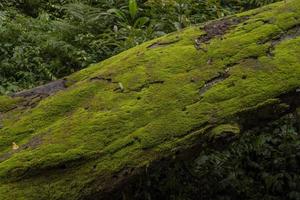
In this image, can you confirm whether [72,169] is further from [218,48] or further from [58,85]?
[218,48]

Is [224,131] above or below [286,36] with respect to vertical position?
below

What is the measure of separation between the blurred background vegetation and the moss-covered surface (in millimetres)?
1903

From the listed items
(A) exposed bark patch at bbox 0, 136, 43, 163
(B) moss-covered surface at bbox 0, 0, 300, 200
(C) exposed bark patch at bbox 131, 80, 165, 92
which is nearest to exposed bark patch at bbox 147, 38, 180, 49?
(B) moss-covered surface at bbox 0, 0, 300, 200

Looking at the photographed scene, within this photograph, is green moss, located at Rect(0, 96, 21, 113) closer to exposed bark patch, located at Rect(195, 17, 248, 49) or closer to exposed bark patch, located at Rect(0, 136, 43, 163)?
exposed bark patch, located at Rect(0, 136, 43, 163)

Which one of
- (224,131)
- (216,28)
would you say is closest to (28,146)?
(224,131)

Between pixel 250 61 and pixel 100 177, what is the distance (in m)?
1.56

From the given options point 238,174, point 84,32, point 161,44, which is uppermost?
point 161,44

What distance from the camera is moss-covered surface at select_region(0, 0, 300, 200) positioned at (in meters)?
2.69

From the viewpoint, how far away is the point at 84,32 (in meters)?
6.43

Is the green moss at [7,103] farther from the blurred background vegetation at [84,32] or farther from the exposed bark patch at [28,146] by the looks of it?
the blurred background vegetation at [84,32]

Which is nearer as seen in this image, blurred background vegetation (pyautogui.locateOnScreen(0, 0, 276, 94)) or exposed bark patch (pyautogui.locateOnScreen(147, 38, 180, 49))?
exposed bark patch (pyautogui.locateOnScreen(147, 38, 180, 49))

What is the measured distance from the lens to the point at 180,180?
4.14 metres

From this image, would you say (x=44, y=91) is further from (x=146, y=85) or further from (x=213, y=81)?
(x=213, y=81)

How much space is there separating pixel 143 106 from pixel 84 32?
3.67m
